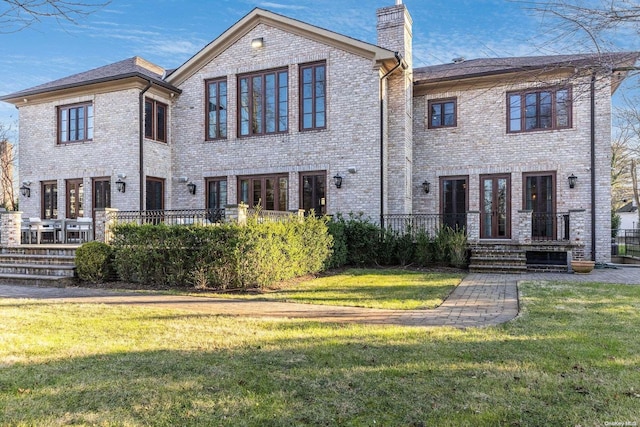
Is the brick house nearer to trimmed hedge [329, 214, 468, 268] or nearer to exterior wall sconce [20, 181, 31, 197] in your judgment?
exterior wall sconce [20, 181, 31, 197]

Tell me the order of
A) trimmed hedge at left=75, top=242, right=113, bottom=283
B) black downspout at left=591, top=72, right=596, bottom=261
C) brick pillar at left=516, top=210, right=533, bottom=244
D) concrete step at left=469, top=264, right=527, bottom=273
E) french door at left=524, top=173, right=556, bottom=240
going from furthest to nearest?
french door at left=524, top=173, right=556, bottom=240 → black downspout at left=591, top=72, right=596, bottom=261 → brick pillar at left=516, top=210, right=533, bottom=244 → concrete step at left=469, top=264, right=527, bottom=273 → trimmed hedge at left=75, top=242, right=113, bottom=283

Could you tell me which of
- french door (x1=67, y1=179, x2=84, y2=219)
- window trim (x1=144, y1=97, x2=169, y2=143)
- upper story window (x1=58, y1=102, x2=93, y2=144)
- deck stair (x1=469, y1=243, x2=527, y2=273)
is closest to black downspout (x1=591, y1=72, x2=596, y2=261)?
deck stair (x1=469, y1=243, x2=527, y2=273)

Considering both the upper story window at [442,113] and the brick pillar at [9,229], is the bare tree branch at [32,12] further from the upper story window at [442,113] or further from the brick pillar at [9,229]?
the upper story window at [442,113]

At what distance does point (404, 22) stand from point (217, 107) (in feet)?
24.0

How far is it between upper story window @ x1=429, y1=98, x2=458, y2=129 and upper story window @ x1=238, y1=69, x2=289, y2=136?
206 inches

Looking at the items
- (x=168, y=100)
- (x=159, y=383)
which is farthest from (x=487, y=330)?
(x=168, y=100)

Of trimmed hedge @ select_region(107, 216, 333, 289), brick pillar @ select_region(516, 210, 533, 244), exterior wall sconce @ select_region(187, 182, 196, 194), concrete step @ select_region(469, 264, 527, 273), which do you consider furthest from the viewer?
exterior wall sconce @ select_region(187, 182, 196, 194)

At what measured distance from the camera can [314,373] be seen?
12.0ft

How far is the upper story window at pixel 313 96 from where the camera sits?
14359 millimetres

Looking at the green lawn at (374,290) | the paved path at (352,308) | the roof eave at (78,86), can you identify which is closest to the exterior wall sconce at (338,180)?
the green lawn at (374,290)

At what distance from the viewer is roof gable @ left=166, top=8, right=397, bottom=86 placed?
44.3 feet

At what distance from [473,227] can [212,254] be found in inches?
310

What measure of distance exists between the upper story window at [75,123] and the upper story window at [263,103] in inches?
225

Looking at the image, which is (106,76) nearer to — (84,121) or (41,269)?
(84,121)
